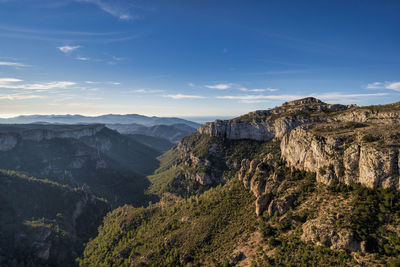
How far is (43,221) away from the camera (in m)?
137

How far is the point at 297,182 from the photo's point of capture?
65.1m

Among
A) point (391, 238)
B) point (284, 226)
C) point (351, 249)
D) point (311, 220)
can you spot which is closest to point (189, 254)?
point (284, 226)

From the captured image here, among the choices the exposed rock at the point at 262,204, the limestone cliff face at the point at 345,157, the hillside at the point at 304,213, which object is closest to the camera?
the hillside at the point at 304,213

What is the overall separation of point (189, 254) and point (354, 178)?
57574mm

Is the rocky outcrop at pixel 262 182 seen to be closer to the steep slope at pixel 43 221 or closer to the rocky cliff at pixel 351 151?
the rocky cliff at pixel 351 151

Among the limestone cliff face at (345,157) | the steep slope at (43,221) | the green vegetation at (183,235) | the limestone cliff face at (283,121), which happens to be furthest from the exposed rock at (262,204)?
the steep slope at (43,221)

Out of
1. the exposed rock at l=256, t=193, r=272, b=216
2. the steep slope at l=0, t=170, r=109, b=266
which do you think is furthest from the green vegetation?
the steep slope at l=0, t=170, r=109, b=266

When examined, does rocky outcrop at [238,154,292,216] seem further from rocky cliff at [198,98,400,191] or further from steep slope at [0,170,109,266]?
steep slope at [0,170,109,266]

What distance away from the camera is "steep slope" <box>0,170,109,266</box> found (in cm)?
11219

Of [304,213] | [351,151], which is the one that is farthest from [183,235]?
[351,151]

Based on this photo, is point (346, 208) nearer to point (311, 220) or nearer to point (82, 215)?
point (311, 220)

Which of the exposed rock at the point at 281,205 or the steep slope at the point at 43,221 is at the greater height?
the exposed rock at the point at 281,205

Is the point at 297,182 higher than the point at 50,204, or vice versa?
the point at 297,182

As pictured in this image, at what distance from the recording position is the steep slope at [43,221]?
11219 cm
